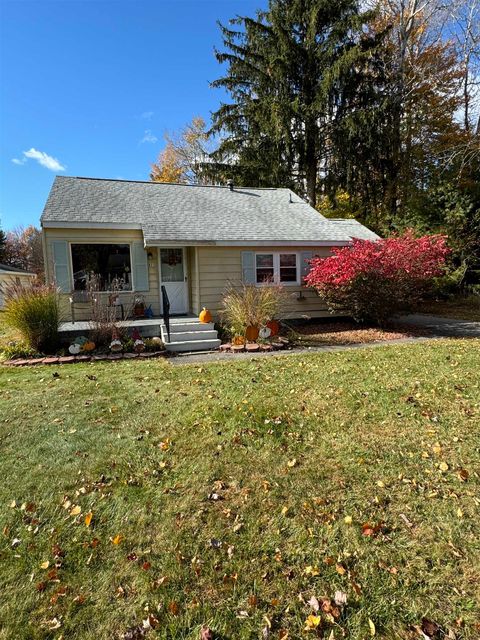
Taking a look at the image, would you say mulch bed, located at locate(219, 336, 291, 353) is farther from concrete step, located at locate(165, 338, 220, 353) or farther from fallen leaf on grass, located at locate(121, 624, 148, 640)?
fallen leaf on grass, located at locate(121, 624, 148, 640)

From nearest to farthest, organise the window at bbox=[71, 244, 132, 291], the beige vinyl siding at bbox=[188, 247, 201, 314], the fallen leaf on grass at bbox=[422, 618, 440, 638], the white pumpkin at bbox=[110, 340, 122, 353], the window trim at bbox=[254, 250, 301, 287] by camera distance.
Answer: the fallen leaf on grass at bbox=[422, 618, 440, 638] → the white pumpkin at bbox=[110, 340, 122, 353] → the window at bbox=[71, 244, 132, 291] → the beige vinyl siding at bbox=[188, 247, 201, 314] → the window trim at bbox=[254, 250, 301, 287]

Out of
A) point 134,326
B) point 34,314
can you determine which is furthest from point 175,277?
point 34,314

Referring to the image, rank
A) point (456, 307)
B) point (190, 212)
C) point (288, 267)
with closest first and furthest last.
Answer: point (288, 267), point (190, 212), point (456, 307)

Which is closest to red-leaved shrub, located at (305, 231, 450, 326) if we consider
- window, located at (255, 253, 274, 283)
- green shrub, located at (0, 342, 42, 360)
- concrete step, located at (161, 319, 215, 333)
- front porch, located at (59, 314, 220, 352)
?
window, located at (255, 253, 274, 283)

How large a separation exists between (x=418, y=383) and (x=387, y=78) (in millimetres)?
19177

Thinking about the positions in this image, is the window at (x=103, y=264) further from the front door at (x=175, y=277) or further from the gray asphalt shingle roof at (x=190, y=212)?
the front door at (x=175, y=277)

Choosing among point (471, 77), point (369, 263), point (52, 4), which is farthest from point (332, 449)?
point (471, 77)

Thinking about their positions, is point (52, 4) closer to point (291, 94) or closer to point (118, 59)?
point (118, 59)

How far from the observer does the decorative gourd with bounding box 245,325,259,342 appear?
847 cm

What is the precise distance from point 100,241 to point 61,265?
1282 millimetres

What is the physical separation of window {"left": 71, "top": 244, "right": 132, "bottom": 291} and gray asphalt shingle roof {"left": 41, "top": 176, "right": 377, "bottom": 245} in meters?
0.77

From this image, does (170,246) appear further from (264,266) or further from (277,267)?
(277,267)

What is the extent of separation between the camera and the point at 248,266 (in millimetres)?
10820

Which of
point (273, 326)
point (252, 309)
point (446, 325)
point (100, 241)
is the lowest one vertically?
point (446, 325)
